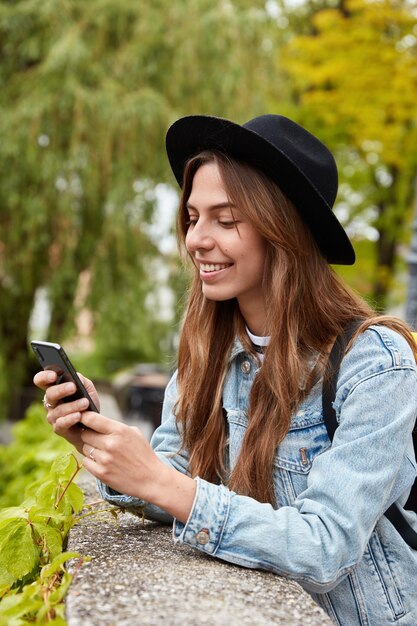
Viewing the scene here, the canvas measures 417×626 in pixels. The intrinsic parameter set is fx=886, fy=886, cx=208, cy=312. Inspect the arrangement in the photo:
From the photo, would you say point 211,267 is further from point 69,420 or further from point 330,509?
point 330,509

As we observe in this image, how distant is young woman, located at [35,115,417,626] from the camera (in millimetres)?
1892

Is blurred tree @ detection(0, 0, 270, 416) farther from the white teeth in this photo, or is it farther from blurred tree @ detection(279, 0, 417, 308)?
the white teeth

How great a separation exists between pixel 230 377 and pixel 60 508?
22.0 inches

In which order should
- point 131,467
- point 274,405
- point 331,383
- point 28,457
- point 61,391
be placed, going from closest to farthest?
point 131,467
point 61,391
point 331,383
point 274,405
point 28,457

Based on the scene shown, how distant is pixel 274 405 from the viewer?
2.19 m

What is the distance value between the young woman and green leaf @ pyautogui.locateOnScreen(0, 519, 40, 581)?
0.24 m

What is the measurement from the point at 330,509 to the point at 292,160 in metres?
0.84

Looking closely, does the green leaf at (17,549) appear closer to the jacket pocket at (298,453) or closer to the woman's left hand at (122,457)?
the woman's left hand at (122,457)

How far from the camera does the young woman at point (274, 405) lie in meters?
1.89

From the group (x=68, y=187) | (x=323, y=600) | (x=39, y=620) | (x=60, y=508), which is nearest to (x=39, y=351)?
(x=60, y=508)

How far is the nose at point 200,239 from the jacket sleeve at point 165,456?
19.1 inches

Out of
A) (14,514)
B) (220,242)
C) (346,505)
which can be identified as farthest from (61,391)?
(346,505)

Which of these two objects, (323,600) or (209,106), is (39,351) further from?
(209,106)

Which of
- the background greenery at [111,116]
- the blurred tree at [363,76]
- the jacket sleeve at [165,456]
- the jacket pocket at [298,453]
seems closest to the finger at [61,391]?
the jacket sleeve at [165,456]
